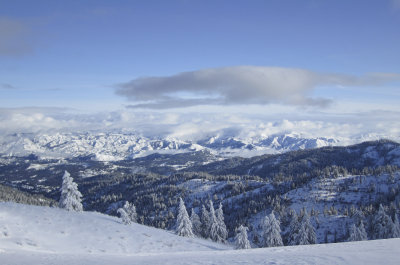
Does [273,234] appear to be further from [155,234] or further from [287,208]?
[287,208]

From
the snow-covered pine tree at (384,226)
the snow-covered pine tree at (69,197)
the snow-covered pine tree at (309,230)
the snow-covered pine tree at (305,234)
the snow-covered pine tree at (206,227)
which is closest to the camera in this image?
the snow-covered pine tree at (69,197)

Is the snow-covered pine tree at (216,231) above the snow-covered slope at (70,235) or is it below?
below

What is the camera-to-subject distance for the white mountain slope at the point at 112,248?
2285 cm

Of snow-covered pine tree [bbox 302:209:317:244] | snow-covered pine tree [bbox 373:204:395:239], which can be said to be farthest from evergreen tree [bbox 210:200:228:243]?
snow-covered pine tree [bbox 373:204:395:239]

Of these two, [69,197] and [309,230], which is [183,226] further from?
[309,230]

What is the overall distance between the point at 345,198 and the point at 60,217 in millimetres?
204771

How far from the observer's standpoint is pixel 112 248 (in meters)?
37.8

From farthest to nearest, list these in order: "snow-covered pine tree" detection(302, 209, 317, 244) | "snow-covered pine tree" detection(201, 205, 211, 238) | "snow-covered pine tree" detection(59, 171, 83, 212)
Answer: "snow-covered pine tree" detection(201, 205, 211, 238) < "snow-covered pine tree" detection(302, 209, 317, 244) < "snow-covered pine tree" detection(59, 171, 83, 212)

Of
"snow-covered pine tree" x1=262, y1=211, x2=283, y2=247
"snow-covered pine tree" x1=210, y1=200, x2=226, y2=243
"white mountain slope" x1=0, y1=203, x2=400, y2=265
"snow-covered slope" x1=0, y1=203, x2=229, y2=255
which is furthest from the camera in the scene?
"snow-covered pine tree" x1=210, y1=200, x2=226, y2=243

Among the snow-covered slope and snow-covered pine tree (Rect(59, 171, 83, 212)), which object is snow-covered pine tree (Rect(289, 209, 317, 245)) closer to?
the snow-covered slope

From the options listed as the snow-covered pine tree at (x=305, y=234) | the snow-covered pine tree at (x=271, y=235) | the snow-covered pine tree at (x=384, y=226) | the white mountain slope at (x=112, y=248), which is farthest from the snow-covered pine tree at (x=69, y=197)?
the snow-covered pine tree at (x=384, y=226)

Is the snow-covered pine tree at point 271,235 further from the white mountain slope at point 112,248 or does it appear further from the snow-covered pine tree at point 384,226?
the white mountain slope at point 112,248

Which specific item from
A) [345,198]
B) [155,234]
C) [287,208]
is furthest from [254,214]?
[155,234]

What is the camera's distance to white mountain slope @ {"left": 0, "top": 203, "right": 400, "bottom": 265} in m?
22.9
